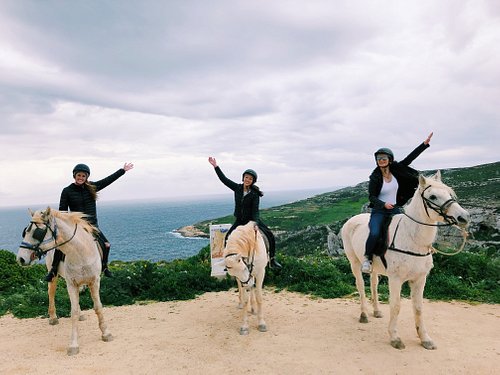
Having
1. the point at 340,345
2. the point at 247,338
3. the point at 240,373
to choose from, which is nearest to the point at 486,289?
the point at 340,345

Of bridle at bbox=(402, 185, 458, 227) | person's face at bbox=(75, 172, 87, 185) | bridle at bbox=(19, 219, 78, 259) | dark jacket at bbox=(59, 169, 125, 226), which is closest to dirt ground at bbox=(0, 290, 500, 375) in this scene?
bridle at bbox=(19, 219, 78, 259)

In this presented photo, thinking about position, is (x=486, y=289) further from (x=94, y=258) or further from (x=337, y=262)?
(x=94, y=258)

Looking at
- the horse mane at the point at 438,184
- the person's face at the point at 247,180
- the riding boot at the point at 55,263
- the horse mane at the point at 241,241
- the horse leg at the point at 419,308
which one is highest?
the person's face at the point at 247,180

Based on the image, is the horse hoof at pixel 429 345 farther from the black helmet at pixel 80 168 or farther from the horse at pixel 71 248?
the black helmet at pixel 80 168

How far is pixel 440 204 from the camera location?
5012mm

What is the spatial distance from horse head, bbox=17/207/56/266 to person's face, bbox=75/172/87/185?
1.45 m

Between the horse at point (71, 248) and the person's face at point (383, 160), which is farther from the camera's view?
the person's face at point (383, 160)

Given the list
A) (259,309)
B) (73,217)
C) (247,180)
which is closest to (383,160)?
(247,180)

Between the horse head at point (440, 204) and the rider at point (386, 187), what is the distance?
0.79 metres

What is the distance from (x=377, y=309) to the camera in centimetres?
749

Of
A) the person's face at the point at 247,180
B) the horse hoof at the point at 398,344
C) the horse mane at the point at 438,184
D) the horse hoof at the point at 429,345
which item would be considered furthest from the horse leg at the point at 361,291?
the person's face at the point at 247,180

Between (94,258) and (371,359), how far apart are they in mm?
5596

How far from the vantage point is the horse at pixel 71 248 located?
18.5 feet

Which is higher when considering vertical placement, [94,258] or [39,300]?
[94,258]
